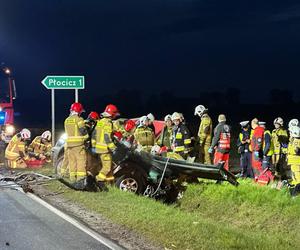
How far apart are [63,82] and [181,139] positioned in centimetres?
470

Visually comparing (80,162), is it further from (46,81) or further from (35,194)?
(46,81)

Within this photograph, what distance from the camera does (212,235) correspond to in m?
6.90

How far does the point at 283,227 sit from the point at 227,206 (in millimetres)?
A: 1599

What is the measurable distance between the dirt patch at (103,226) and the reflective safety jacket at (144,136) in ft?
8.93

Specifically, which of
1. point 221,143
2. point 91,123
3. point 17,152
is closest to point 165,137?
point 221,143

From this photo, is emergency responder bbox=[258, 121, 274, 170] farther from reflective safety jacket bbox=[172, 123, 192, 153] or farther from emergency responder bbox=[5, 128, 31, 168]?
emergency responder bbox=[5, 128, 31, 168]

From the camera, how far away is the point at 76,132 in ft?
35.6

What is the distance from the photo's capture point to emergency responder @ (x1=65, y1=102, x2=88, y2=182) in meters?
10.8

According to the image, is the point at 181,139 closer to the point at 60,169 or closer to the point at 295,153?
the point at 60,169

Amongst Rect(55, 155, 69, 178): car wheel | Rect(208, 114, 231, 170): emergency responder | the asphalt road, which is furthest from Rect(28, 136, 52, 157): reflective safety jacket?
the asphalt road

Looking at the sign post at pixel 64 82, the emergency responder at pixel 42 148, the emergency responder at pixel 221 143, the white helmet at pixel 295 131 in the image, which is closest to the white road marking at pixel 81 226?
the white helmet at pixel 295 131

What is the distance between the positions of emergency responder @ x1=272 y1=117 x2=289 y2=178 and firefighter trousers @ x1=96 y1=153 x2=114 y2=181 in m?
4.50

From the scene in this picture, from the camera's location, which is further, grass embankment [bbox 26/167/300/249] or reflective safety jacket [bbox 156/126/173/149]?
reflective safety jacket [bbox 156/126/173/149]

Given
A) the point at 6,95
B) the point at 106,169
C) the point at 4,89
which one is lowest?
the point at 106,169
